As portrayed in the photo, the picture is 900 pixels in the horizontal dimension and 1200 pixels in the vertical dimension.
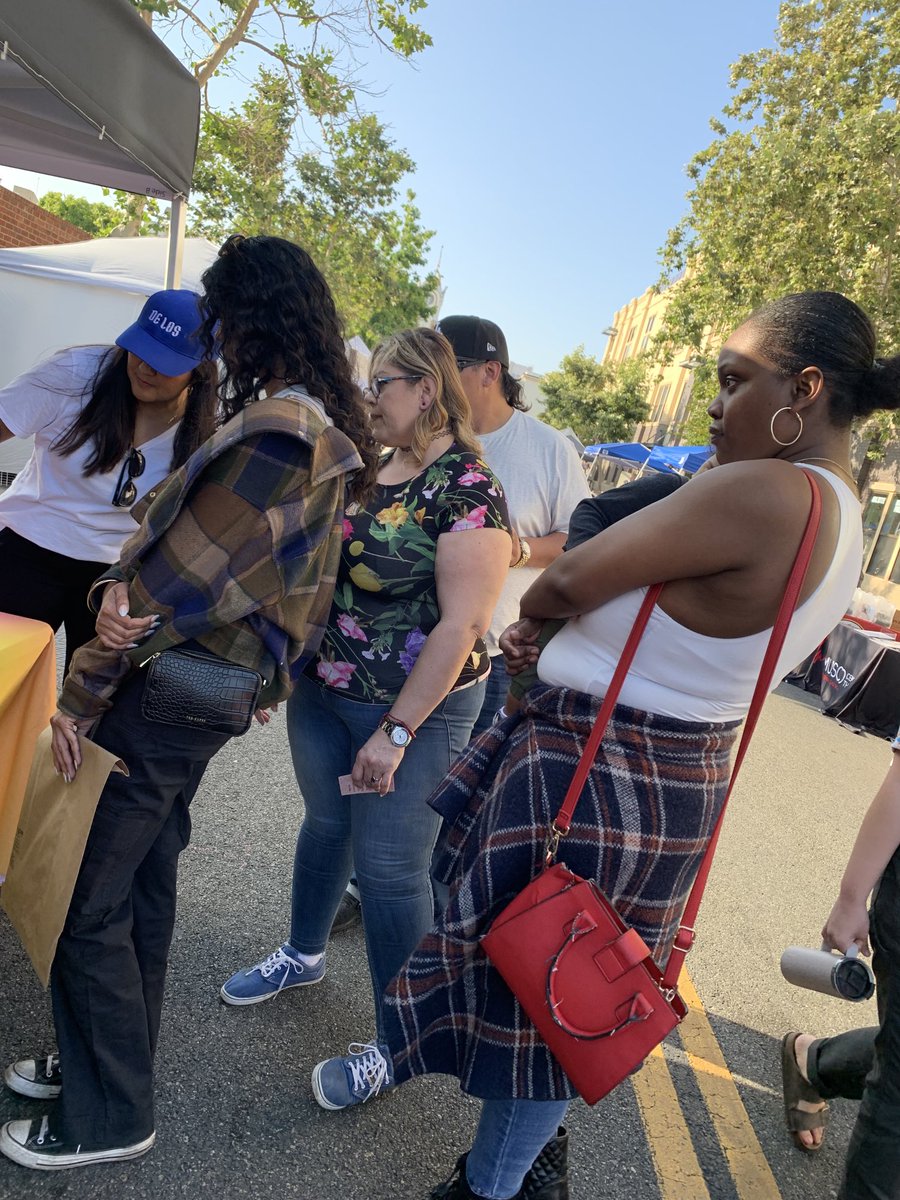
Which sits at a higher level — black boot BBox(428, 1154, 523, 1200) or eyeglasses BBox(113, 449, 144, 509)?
eyeglasses BBox(113, 449, 144, 509)

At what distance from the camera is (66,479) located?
254 cm

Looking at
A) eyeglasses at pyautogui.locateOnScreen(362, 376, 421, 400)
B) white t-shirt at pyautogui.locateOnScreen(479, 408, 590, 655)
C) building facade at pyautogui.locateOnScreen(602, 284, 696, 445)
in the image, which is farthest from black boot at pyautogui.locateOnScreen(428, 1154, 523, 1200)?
building facade at pyautogui.locateOnScreen(602, 284, 696, 445)

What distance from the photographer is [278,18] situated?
11.2 m

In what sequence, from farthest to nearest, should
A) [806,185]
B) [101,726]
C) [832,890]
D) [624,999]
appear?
[806,185] < [832,890] < [101,726] < [624,999]

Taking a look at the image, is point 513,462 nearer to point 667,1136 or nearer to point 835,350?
point 835,350

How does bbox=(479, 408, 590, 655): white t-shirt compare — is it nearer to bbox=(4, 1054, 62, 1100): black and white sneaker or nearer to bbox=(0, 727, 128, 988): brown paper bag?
bbox=(0, 727, 128, 988): brown paper bag

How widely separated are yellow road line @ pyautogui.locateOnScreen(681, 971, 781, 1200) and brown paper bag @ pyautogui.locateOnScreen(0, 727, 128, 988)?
1.83 meters

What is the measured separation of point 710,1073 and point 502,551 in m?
1.85

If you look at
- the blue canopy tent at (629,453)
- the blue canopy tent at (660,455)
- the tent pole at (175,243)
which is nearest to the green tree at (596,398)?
the blue canopy tent at (660,455)

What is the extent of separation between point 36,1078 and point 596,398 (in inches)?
1636

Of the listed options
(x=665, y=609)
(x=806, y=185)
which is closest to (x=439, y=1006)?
(x=665, y=609)

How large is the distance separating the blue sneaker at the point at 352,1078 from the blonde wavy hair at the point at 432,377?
1486 mm

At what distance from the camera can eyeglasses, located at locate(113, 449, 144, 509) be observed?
8.23 ft

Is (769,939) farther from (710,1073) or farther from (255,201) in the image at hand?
(255,201)
